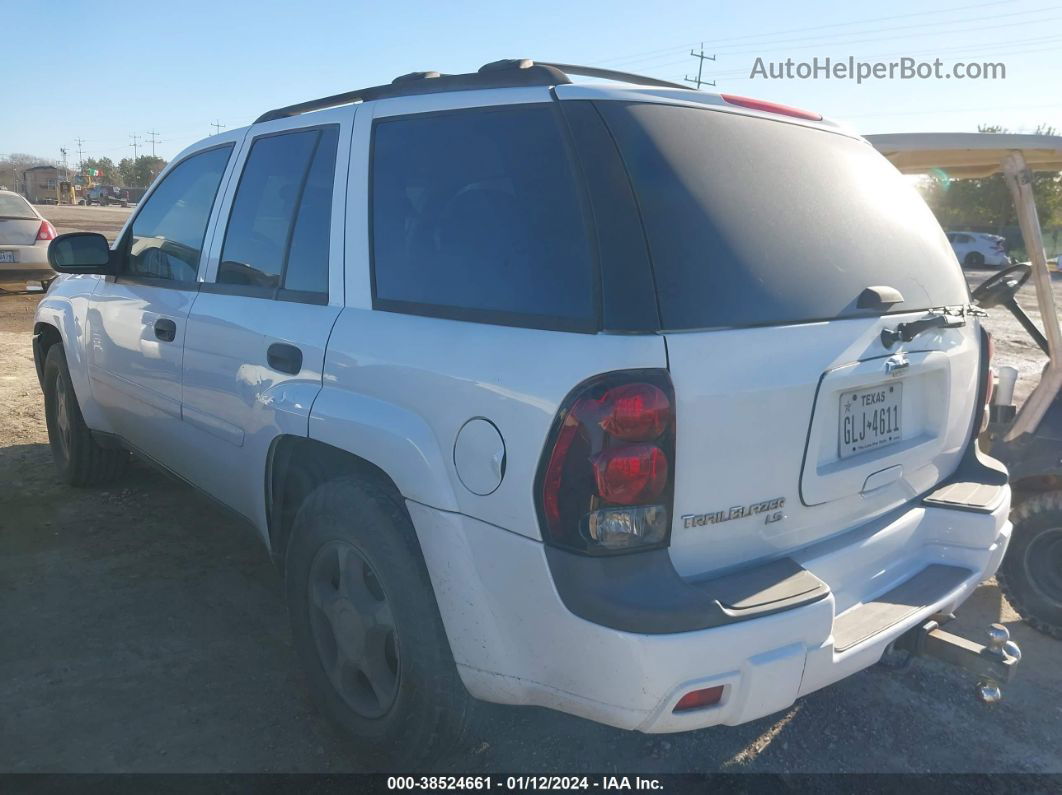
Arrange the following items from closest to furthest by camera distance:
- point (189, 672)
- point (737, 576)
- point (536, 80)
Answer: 1. point (737, 576)
2. point (536, 80)
3. point (189, 672)

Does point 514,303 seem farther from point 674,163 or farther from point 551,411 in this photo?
point 674,163

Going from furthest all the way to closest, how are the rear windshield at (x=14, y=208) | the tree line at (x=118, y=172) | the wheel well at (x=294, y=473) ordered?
1. the tree line at (x=118, y=172)
2. the rear windshield at (x=14, y=208)
3. the wheel well at (x=294, y=473)

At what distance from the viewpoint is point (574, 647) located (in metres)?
1.92

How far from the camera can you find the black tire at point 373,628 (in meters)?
2.26

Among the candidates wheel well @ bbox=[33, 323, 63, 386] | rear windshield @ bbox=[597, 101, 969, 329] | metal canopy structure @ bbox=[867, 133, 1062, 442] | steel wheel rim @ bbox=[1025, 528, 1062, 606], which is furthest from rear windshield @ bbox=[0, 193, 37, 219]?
steel wheel rim @ bbox=[1025, 528, 1062, 606]

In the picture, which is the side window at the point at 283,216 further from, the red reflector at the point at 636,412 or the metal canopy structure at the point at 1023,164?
the metal canopy structure at the point at 1023,164

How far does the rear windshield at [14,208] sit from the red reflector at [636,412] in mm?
13332

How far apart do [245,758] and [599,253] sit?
6.34 ft

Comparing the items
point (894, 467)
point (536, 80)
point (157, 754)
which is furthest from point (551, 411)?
point (157, 754)

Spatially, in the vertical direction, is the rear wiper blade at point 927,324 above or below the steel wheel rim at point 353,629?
above

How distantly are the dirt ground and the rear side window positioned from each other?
116 centimetres

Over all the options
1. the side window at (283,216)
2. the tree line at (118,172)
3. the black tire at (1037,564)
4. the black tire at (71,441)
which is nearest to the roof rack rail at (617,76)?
the side window at (283,216)

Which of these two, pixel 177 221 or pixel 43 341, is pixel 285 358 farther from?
pixel 43 341

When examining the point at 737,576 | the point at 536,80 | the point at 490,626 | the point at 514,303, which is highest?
the point at 536,80
